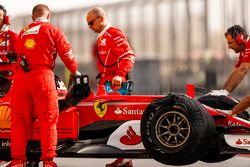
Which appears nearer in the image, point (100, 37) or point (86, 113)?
point (86, 113)

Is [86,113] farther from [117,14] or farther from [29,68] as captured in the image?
[117,14]

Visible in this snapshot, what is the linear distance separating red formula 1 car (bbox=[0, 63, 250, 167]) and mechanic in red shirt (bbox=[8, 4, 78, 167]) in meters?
0.18

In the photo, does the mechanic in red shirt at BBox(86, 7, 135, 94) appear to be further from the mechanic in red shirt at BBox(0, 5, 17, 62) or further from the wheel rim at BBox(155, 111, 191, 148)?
the mechanic in red shirt at BBox(0, 5, 17, 62)

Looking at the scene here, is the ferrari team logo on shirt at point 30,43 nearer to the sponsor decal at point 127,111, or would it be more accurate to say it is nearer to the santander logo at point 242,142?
the sponsor decal at point 127,111

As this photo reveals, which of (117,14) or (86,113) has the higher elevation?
(117,14)

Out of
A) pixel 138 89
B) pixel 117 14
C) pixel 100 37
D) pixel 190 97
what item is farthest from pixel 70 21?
pixel 190 97

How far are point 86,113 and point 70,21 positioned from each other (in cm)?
1228

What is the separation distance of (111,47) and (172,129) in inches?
59.6

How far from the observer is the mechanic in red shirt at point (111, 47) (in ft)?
22.2

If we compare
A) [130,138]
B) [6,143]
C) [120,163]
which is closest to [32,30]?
[6,143]

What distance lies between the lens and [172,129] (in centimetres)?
570

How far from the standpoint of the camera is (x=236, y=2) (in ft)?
46.9

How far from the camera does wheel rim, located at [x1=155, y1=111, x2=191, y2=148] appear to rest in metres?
5.66

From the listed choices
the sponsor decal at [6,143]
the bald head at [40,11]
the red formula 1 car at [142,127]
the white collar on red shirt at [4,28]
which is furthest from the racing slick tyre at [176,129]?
the white collar on red shirt at [4,28]
